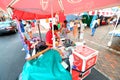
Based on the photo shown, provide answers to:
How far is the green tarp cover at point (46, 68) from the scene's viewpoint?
5.55ft

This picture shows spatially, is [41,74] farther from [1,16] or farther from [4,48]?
[1,16]

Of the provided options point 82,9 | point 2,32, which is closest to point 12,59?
point 82,9

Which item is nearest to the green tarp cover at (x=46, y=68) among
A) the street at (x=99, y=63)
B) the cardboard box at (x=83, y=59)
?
the cardboard box at (x=83, y=59)

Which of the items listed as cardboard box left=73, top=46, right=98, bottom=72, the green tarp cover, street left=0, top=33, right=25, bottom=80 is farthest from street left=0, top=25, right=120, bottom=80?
the green tarp cover

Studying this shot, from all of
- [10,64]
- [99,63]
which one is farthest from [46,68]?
[10,64]

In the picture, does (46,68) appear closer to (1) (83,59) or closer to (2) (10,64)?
(1) (83,59)

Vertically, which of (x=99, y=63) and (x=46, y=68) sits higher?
(x=46, y=68)

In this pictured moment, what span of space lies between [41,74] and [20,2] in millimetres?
1185

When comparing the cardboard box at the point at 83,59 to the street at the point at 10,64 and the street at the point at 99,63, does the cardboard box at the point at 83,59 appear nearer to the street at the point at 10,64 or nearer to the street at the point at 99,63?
the street at the point at 99,63

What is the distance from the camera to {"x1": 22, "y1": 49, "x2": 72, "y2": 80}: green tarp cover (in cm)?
169

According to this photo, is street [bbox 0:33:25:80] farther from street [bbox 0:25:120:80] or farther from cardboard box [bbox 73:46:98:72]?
cardboard box [bbox 73:46:98:72]

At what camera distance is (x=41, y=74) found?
1.72 meters

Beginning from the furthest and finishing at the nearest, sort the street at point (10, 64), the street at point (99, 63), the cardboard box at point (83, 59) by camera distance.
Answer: the street at point (10, 64) → the street at point (99, 63) → the cardboard box at point (83, 59)

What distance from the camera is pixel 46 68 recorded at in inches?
71.1
